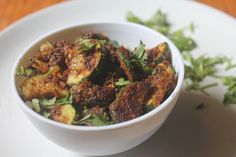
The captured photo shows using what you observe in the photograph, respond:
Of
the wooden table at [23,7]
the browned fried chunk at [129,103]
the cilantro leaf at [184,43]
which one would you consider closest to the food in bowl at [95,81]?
the browned fried chunk at [129,103]

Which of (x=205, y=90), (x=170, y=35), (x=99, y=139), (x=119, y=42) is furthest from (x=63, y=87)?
(x=170, y=35)

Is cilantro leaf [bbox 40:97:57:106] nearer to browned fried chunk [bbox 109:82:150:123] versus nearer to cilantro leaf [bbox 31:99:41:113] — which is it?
cilantro leaf [bbox 31:99:41:113]

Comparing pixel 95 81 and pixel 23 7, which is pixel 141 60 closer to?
pixel 95 81

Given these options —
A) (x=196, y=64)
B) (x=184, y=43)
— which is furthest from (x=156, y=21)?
(x=196, y=64)

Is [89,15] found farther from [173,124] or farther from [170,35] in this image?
[173,124]

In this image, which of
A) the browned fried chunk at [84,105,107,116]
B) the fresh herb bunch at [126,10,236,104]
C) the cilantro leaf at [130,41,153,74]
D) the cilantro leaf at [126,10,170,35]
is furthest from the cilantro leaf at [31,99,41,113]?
the cilantro leaf at [126,10,170,35]

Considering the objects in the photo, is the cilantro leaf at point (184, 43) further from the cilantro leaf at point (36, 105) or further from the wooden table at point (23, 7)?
the cilantro leaf at point (36, 105)
